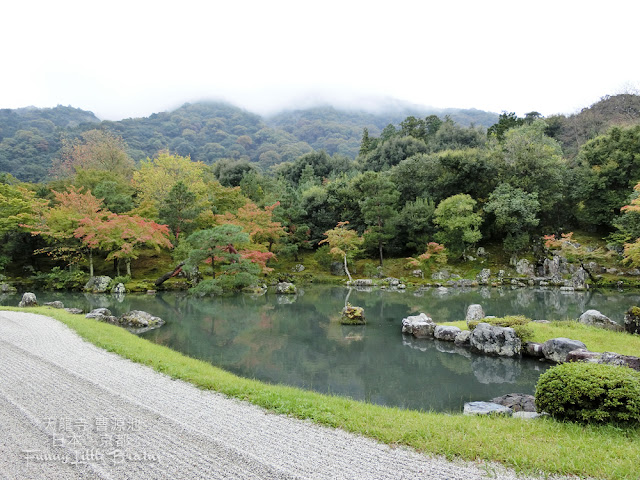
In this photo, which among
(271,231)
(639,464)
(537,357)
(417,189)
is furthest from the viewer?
(417,189)

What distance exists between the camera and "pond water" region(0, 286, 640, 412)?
7.63 metres

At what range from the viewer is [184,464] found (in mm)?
3465

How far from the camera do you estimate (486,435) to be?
3.98 meters

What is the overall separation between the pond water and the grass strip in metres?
2.07

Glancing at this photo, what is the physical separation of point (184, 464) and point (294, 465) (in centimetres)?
106

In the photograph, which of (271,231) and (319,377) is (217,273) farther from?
(319,377)

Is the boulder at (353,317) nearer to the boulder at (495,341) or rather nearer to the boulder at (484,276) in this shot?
the boulder at (495,341)

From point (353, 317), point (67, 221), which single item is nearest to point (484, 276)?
point (353, 317)

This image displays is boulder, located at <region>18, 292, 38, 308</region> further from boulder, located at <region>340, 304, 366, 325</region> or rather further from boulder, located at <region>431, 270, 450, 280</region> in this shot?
boulder, located at <region>431, 270, 450, 280</region>

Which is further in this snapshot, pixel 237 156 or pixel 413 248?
pixel 237 156

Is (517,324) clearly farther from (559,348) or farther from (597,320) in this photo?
(597,320)

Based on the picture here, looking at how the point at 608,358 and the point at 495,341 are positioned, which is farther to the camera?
the point at 495,341

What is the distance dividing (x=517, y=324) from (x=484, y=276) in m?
15.0

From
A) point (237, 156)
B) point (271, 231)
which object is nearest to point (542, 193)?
point (271, 231)
